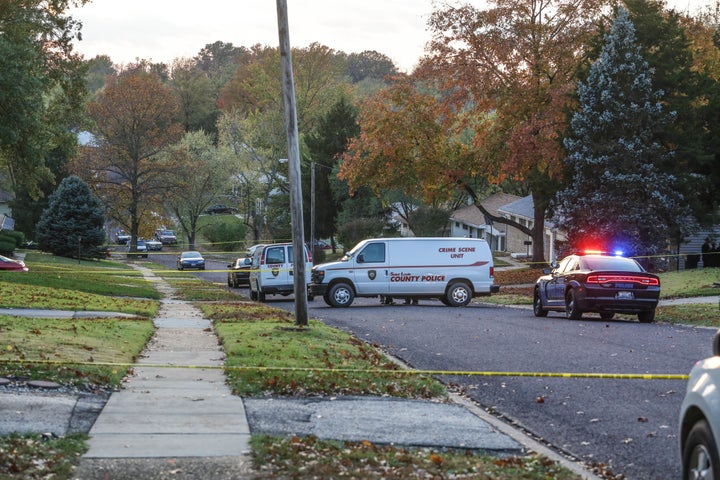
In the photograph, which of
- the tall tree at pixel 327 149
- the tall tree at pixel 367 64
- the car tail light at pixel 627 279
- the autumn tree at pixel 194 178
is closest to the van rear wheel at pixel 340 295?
the car tail light at pixel 627 279

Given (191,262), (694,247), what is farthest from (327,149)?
(694,247)

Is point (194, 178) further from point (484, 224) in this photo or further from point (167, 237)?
point (167, 237)

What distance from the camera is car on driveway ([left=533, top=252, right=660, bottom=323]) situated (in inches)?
958

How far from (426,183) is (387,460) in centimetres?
4697

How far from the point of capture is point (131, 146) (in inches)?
3093

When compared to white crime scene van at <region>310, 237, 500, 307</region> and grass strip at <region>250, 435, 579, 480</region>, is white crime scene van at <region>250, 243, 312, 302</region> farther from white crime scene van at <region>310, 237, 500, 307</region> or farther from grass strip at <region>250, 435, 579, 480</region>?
grass strip at <region>250, 435, 579, 480</region>

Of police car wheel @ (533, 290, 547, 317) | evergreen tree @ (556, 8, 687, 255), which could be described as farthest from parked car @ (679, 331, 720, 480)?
evergreen tree @ (556, 8, 687, 255)

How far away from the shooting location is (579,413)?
36.2 ft

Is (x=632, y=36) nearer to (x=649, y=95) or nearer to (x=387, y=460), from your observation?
(x=649, y=95)

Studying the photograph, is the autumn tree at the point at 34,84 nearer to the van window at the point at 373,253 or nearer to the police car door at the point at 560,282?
the van window at the point at 373,253

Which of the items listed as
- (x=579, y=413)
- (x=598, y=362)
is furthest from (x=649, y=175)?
(x=579, y=413)

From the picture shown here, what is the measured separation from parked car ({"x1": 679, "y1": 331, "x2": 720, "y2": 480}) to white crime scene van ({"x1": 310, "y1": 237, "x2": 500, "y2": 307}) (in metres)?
25.9

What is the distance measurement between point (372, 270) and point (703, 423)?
26.6 m

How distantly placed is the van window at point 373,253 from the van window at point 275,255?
504cm
